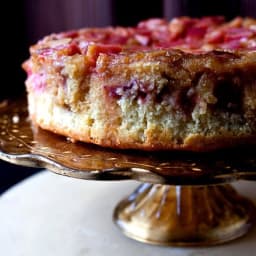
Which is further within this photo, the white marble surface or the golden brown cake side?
the white marble surface

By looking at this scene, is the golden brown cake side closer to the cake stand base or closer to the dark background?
the cake stand base

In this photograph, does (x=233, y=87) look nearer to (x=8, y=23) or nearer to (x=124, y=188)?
(x=124, y=188)

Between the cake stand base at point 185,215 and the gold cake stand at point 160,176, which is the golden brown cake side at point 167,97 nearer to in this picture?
the gold cake stand at point 160,176

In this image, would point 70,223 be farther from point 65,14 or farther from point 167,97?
point 65,14

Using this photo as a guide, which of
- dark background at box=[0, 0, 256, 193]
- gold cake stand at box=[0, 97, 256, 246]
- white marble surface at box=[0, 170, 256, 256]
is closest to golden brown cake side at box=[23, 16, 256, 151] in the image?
gold cake stand at box=[0, 97, 256, 246]

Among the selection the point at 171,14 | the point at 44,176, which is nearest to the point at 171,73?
the point at 44,176
